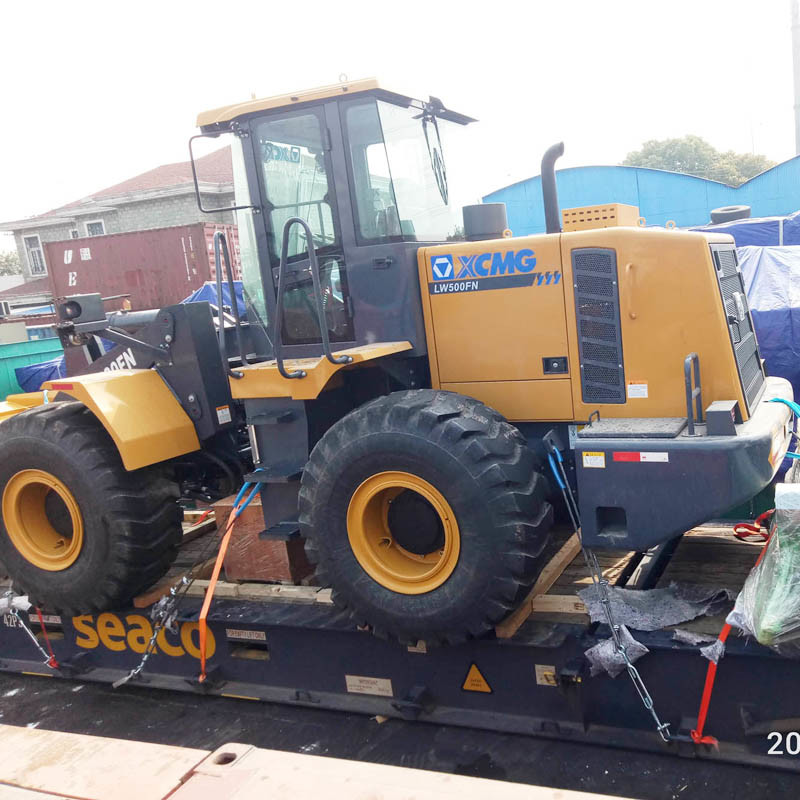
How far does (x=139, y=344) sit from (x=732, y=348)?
3.27 meters

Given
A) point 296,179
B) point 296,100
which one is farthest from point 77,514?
point 296,100

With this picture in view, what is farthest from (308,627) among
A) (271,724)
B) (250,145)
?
(250,145)

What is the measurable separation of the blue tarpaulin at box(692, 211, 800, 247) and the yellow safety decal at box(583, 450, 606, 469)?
9116 mm

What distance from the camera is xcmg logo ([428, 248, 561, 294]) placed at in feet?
13.0

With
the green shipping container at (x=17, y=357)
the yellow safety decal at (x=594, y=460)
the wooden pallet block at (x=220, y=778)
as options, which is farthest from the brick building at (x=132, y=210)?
the wooden pallet block at (x=220, y=778)

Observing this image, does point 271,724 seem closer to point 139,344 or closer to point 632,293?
point 139,344

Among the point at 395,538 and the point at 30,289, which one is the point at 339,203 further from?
the point at 30,289

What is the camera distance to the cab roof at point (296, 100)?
4.08 meters

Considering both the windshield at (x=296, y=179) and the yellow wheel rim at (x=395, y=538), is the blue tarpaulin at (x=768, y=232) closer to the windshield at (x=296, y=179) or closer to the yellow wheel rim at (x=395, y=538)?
the windshield at (x=296, y=179)

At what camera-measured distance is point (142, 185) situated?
32.6 metres

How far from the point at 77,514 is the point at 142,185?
101 feet

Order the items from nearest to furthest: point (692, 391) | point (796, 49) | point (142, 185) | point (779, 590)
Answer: point (779, 590), point (692, 391), point (796, 49), point (142, 185)

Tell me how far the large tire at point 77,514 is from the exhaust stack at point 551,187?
2604mm

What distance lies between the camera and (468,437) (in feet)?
11.7
